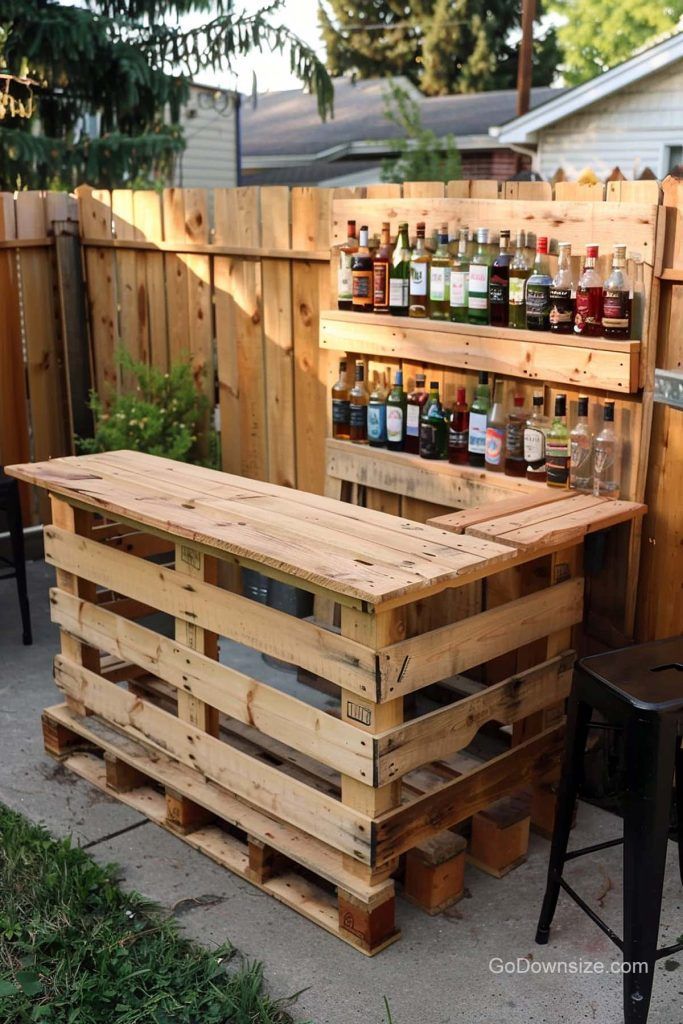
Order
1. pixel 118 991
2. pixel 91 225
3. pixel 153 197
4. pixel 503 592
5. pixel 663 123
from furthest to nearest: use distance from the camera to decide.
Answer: pixel 663 123, pixel 91 225, pixel 153 197, pixel 503 592, pixel 118 991

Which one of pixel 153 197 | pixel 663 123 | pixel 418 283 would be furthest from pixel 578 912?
pixel 663 123

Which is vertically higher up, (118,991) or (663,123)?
(663,123)

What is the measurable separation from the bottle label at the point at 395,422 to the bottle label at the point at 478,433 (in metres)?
0.43

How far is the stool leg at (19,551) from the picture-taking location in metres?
5.44

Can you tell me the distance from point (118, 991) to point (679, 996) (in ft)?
5.28

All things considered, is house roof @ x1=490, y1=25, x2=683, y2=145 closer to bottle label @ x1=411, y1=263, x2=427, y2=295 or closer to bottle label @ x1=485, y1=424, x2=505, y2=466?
bottle label @ x1=411, y1=263, x2=427, y2=295

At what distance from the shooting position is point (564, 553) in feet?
12.6

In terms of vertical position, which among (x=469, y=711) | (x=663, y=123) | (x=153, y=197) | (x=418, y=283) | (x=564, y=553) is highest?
(x=663, y=123)

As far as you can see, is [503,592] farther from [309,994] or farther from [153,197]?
[153,197]

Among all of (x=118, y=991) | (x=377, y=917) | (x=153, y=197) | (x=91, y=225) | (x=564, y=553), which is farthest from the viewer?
(x=91, y=225)

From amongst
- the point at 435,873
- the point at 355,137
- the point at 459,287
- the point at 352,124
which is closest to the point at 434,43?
the point at 352,124

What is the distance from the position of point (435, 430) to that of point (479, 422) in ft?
0.80

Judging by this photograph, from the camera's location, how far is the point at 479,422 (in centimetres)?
445

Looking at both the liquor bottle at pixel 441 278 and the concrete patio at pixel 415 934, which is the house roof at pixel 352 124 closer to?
the liquor bottle at pixel 441 278
